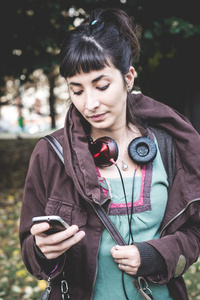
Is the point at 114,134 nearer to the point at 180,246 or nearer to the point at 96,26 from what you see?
the point at 96,26

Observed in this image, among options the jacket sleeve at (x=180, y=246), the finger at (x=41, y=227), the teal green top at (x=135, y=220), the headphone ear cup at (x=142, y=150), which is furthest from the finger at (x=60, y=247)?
the headphone ear cup at (x=142, y=150)

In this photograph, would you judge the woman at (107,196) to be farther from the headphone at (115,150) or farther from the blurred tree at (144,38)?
the blurred tree at (144,38)

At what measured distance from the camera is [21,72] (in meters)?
5.85

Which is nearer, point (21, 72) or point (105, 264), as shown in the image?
point (105, 264)

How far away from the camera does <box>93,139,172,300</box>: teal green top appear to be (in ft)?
5.10

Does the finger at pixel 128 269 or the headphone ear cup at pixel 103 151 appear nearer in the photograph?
the finger at pixel 128 269

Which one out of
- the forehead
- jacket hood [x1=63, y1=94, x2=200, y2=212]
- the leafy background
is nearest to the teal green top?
jacket hood [x1=63, y1=94, x2=200, y2=212]

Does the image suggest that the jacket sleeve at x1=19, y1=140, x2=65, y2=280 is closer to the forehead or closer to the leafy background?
the forehead

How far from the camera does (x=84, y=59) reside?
1552 millimetres

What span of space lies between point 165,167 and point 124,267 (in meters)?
0.59

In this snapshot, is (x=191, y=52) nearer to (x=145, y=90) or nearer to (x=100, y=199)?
(x=145, y=90)

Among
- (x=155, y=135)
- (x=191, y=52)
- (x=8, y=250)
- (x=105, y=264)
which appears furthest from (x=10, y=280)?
(x=191, y=52)

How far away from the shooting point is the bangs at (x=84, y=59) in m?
1.56

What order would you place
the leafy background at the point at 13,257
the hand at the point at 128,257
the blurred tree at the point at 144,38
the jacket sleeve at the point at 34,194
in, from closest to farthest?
the hand at the point at 128,257 → the jacket sleeve at the point at 34,194 → the leafy background at the point at 13,257 → the blurred tree at the point at 144,38
